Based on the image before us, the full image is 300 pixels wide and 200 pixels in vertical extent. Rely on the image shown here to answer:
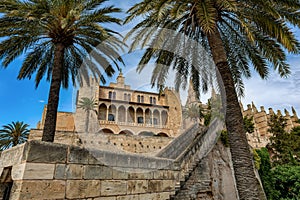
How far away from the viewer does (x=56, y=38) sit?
324 inches

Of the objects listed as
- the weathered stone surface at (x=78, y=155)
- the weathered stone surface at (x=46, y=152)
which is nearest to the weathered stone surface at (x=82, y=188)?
the weathered stone surface at (x=78, y=155)

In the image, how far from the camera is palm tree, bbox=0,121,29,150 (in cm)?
2189

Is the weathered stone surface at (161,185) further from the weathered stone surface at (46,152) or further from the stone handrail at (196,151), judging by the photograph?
the weathered stone surface at (46,152)

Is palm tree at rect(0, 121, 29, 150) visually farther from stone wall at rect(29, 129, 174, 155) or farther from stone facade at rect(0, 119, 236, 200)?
stone facade at rect(0, 119, 236, 200)

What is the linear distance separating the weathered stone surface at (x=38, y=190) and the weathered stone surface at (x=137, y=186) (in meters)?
1.59

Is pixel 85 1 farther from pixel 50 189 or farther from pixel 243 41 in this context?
pixel 50 189

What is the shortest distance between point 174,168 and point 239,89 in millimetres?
4697

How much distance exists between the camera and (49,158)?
10.1ft

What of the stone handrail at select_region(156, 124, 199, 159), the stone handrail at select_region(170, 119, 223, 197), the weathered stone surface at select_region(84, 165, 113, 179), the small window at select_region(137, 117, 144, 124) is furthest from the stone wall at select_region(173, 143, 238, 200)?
the small window at select_region(137, 117, 144, 124)

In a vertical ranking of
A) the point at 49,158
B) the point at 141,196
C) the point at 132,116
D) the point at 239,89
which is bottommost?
the point at 141,196

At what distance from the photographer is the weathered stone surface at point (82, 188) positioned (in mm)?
3248

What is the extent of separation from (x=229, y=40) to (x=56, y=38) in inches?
285

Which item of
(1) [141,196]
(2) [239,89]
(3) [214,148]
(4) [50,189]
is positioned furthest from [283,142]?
(4) [50,189]

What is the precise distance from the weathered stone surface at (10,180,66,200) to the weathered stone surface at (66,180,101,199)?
12 cm
